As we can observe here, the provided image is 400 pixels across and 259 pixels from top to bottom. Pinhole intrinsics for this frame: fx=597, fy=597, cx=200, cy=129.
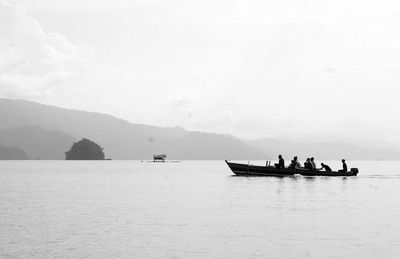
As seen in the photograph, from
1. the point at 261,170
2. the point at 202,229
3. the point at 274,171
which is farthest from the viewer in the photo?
the point at 261,170

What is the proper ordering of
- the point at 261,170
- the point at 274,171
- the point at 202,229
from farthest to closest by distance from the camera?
the point at 261,170 < the point at 274,171 < the point at 202,229

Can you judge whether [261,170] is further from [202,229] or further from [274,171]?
[202,229]

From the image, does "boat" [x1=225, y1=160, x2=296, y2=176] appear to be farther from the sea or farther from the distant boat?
the sea

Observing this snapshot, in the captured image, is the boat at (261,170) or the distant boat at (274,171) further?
the boat at (261,170)

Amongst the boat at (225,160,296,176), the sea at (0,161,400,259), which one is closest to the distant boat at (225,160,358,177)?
the boat at (225,160,296,176)

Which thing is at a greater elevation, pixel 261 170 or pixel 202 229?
pixel 261 170

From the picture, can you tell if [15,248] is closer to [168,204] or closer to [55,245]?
[55,245]

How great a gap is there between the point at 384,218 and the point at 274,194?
22.3 metres

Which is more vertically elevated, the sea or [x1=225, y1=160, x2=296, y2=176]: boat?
[x1=225, y1=160, x2=296, y2=176]: boat

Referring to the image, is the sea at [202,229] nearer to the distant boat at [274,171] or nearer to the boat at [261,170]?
the distant boat at [274,171]

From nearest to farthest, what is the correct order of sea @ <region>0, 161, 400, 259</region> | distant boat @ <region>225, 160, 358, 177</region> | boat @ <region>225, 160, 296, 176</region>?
sea @ <region>0, 161, 400, 259</region> < distant boat @ <region>225, 160, 358, 177</region> < boat @ <region>225, 160, 296, 176</region>

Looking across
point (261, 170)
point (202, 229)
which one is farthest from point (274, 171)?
point (202, 229)

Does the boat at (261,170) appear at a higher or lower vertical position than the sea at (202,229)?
higher

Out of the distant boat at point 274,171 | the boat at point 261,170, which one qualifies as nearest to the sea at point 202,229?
the distant boat at point 274,171
